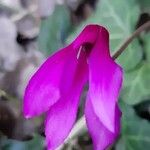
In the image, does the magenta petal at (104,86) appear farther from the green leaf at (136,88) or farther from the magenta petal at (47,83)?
the green leaf at (136,88)

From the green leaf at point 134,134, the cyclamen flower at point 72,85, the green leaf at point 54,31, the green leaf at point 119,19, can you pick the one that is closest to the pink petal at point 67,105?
the cyclamen flower at point 72,85

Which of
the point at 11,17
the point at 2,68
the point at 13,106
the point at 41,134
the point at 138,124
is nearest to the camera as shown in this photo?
the point at 138,124

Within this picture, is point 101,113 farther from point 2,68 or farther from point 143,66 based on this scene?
point 2,68

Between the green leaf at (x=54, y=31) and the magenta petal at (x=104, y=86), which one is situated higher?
the magenta petal at (x=104, y=86)

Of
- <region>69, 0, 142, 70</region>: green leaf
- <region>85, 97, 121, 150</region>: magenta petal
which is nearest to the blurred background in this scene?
<region>69, 0, 142, 70</region>: green leaf

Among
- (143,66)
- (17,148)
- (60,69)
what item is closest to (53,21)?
(143,66)

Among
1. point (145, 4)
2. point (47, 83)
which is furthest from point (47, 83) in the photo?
point (145, 4)

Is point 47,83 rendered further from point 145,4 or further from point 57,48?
point 145,4
